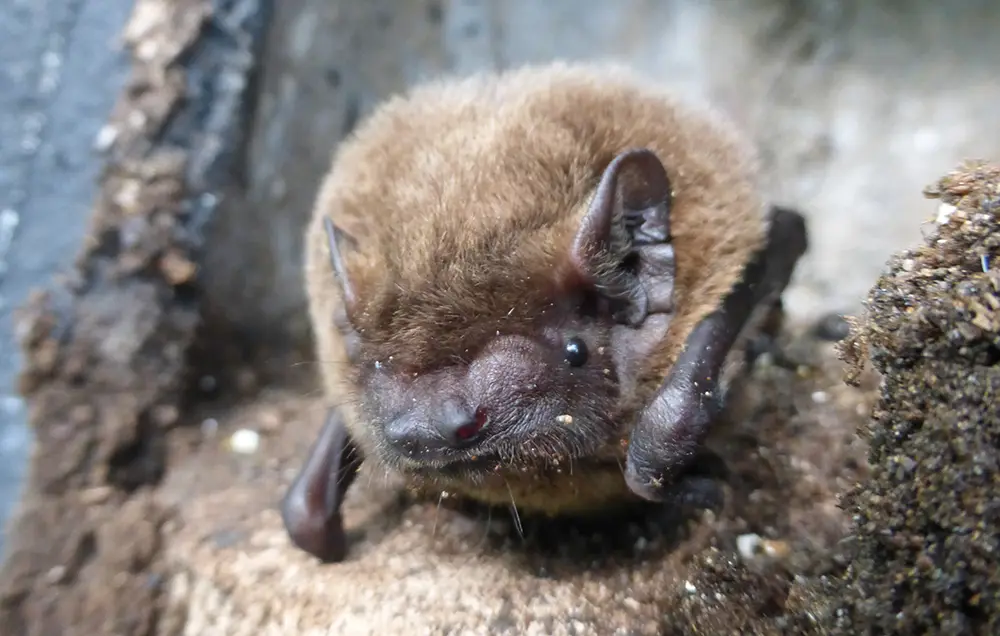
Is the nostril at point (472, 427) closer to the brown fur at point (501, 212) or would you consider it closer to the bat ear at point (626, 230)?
the brown fur at point (501, 212)

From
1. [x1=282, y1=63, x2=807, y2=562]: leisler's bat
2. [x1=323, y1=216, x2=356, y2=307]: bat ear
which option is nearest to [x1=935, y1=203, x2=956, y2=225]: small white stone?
[x1=282, y1=63, x2=807, y2=562]: leisler's bat

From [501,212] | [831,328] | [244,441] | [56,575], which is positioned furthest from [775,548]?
[56,575]

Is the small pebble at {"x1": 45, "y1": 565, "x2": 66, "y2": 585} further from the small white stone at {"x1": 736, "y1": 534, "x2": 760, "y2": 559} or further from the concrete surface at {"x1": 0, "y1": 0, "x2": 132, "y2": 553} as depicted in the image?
the small white stone at {"x1": 736, "y1": 534, "x2": 760, "y2": 559}

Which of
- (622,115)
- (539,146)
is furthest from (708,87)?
(539,146)

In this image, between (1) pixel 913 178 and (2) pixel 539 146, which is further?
(1) pixel 913 178

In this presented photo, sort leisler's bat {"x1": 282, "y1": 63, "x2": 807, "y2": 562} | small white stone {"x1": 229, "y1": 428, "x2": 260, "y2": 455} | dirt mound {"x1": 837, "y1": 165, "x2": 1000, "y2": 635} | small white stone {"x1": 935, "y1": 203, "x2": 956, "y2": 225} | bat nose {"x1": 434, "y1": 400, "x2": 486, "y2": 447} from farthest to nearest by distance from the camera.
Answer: small white stone {"x1": 229, "y1": 428, "x2": 260, "y2": 455} → leisler's bat {"x1": 282, "y1": 63, "x2": 807, "y2": 562} → bat nose {"x1": 434, "y1": 400, "x2": 486, "y2": 447} → small white stone {"x1": 935, "y1": 203, "x2": 956, "y2": 225} → dirt mound {"x1": 837, "y1": 165, "x2": 1000, "y2": 635}

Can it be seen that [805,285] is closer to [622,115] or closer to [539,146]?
[622,115]

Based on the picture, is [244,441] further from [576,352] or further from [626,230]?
[626,230]
